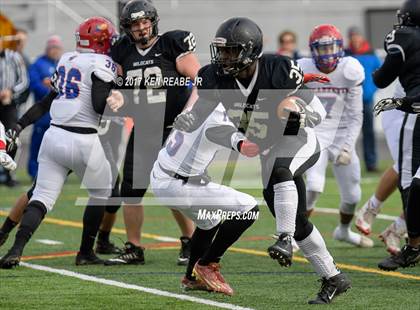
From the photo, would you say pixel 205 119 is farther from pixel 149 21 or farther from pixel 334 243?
pixel 334 243

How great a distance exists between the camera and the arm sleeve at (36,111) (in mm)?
7820

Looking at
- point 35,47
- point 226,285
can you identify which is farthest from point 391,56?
point 35,47

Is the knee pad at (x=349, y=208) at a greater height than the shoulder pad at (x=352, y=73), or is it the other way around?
the shoulder pad at (x=352, y=73)

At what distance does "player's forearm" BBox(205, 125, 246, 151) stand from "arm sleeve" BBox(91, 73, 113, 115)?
4.44 feet

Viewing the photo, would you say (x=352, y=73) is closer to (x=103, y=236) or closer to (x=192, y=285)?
(x=103, y=236)

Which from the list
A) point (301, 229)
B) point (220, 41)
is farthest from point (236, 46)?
point (301, 229)

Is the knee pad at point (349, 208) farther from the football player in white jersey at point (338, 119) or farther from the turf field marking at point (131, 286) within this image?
the turf field marking at point (131, 286)

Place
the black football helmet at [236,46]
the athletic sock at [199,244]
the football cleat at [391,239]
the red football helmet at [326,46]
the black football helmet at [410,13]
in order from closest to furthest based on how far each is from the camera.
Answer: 1. the black football helmet at [236,46]
2. the athletic sock at [199,244]
3. the black football helmet at [410,13]
4. the football cleat at [391,239]
5. the red football helmet at [326,46]

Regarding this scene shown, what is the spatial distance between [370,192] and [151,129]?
16.2 ft

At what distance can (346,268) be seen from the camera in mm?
7453

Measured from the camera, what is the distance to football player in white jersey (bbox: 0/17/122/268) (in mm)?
7484

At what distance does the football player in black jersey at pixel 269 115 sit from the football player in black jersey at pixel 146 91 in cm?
155

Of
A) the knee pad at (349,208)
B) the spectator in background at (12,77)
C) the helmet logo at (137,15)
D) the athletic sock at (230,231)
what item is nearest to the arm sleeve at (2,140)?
the helmet logo at (137,15)

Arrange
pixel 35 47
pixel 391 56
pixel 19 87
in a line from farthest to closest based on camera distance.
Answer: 1. pixel 35 47
2. pixel 19 87
3. pixel 391 56
